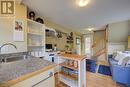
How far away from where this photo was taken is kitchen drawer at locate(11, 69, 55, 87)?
0.96 m

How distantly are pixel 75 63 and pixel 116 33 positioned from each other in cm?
380

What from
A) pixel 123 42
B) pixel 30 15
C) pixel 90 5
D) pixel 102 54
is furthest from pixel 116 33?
pixel 30 15

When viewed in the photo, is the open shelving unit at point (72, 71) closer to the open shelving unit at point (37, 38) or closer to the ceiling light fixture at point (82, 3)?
the open shelving unit at point (37, 38)

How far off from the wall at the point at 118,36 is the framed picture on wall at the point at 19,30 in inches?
172

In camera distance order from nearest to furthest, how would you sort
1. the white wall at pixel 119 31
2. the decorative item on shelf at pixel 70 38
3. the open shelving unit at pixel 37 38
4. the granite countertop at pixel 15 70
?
the granite countertop at pixel 15 70 → the open shelving unit at pixel 37 38 → the white wall at pixel 119 31 → the decorative item on shelf at pixel 70 38

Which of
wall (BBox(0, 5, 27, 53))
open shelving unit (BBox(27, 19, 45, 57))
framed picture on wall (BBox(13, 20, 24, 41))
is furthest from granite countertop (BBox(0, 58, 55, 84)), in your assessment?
open shelving unit (BBox(27, 19, 45, 57))

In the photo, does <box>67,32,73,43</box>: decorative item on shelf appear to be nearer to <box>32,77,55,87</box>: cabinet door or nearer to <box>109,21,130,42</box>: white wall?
<box>109,21,130,42</box>: white wall

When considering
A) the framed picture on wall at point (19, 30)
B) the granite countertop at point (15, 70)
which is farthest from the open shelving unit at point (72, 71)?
the framed picture on wall at point (19, 30)

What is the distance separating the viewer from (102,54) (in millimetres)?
6434

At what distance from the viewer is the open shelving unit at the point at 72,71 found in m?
2.27

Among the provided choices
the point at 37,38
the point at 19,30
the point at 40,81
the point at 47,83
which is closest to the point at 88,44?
the point at 37,38

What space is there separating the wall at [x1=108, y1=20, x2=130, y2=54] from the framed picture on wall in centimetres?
436

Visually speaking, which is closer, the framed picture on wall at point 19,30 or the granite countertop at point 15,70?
the granite countertop at point 15,70

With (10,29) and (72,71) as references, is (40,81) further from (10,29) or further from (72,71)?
(10,29)
